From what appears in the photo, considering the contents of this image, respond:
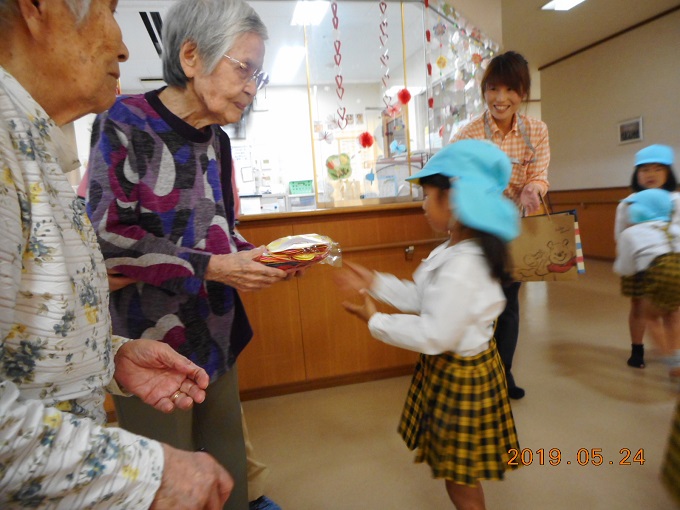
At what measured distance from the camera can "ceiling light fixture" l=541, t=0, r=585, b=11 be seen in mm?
4836

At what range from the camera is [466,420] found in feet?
3.79

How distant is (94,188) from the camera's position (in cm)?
94

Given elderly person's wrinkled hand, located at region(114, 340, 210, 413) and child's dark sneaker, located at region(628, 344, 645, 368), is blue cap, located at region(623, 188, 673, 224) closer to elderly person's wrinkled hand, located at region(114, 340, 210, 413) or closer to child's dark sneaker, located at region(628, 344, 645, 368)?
child's dark sneaker, located at region(628, 344, 645, 368)

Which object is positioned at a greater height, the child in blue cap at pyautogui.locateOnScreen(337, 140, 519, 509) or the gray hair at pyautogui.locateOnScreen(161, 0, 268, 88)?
the gray hair at pyautogui.locateOnScreen(161, 0, 268, 88)

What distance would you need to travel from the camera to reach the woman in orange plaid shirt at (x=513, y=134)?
1.87m

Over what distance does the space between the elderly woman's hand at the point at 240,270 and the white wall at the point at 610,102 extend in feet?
20.8

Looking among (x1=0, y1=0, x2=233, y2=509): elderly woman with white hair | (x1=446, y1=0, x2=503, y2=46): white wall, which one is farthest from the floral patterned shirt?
(x1=446, y1=0, x2=503, y2=46): white wall

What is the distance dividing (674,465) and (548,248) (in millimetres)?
1056

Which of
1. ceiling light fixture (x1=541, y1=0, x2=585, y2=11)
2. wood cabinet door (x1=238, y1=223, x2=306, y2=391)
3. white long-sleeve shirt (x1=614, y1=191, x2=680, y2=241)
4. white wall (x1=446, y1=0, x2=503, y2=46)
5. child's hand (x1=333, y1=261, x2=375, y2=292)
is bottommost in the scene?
wood cabinet door (x1=238, y1=223, x2=306, y2=391)

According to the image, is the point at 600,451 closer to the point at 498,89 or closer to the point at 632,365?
the point at 632,365

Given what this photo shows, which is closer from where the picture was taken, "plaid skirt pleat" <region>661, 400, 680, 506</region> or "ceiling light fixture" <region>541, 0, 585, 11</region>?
"plaid skirt pleat" <region>661, 400, 680, 506</region>

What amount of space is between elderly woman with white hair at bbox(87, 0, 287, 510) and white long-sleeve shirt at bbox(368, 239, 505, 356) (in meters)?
0.39

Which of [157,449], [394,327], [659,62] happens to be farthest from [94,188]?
[659,62]

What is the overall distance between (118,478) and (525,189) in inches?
75.2
